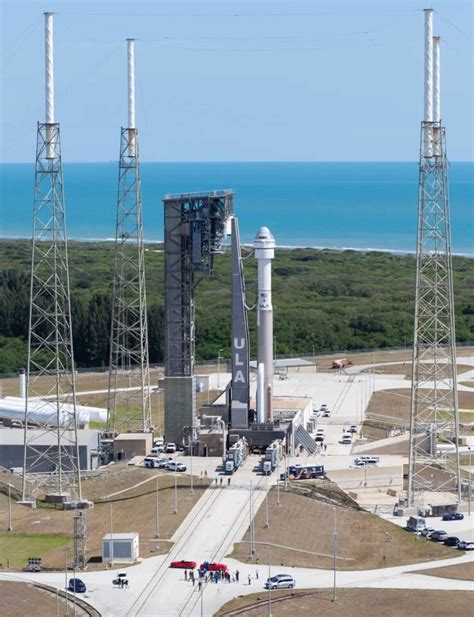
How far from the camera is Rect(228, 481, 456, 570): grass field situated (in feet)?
208

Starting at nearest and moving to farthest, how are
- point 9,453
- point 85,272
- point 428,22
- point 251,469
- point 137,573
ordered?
1. point 137,573
2. point 428,22
3. point 251,469
4. point 9,453
5. point 85,272

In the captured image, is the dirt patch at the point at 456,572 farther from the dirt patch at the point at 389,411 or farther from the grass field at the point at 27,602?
the dirt patch at the point at 389,411

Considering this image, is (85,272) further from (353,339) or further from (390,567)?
(390,567)

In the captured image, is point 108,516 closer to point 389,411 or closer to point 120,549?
point 120,549

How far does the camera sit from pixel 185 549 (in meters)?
64.2

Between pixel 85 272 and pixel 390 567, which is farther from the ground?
pixel 85 272

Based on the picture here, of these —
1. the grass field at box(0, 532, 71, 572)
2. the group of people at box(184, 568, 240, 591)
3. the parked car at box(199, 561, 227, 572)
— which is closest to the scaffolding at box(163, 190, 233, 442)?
the grass field at box(0, 532, 71, 572)

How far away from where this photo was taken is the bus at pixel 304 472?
7762 centimetres

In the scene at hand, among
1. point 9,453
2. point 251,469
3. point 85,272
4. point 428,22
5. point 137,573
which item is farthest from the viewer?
point 85,272

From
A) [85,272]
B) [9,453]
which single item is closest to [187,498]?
[9,453]

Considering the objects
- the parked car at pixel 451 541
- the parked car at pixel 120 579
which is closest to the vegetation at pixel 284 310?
the parked car at pixel 451 541

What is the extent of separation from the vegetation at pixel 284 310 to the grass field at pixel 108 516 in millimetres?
44932

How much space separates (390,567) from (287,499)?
444 inches

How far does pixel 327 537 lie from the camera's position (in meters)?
67.0
